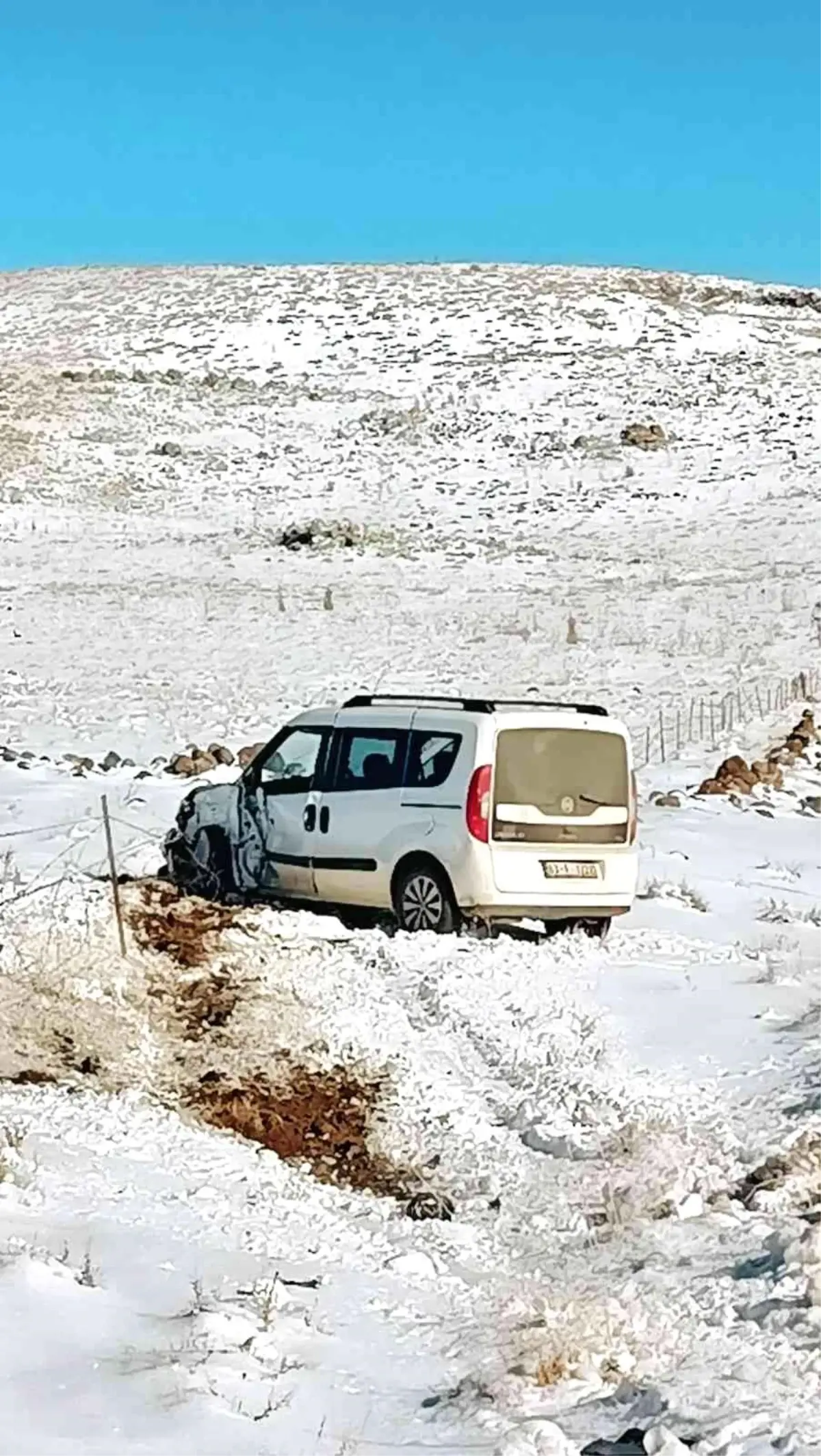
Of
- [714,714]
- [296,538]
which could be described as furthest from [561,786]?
[296,538]

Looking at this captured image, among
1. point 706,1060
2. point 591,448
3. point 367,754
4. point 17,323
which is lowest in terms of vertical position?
point 706,1060

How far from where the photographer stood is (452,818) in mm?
12336

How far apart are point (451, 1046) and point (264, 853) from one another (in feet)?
13.5

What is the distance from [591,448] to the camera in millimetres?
52781

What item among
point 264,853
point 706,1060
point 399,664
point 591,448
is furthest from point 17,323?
point 706,1060

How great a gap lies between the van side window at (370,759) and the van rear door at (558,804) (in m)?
0.88

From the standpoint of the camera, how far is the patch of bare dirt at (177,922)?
11.2 m

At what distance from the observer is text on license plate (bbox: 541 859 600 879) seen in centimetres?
1245

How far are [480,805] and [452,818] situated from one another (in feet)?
0.74

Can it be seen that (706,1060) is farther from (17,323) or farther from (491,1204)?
(17,323)

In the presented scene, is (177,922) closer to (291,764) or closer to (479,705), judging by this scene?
(291,764)

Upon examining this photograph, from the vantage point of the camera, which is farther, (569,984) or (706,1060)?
(569,984)

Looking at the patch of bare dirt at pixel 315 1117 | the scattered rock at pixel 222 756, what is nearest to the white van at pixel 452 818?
the patch of bare dirt at pixel 315 1117

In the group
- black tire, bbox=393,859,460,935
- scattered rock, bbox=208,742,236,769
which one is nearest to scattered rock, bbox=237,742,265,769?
scattered rock, bbox=208,742,236,769
